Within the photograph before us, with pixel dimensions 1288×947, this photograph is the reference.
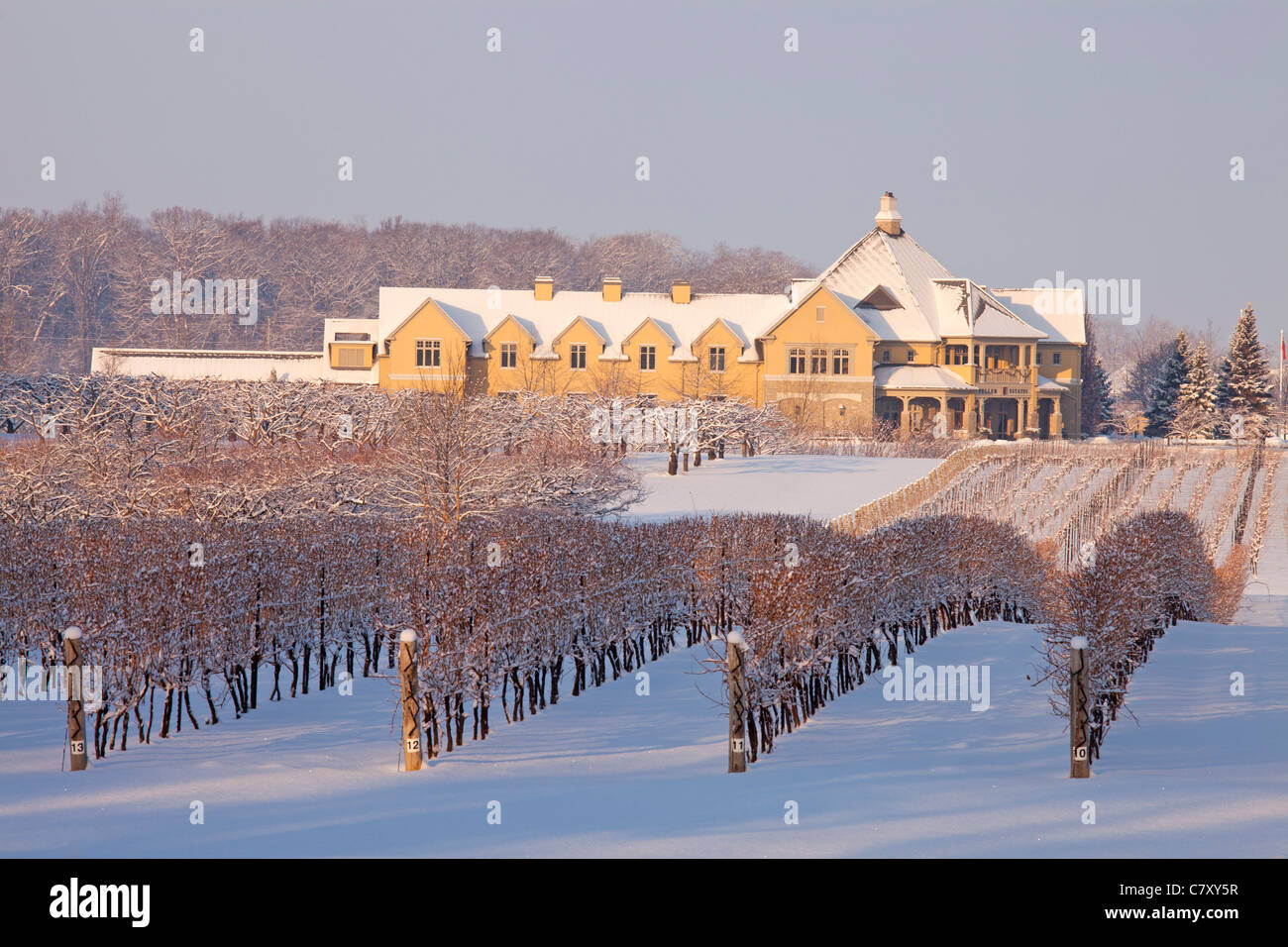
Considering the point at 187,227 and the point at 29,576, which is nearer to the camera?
the point at 29,576

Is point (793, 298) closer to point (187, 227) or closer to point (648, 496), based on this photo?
point (648, 496)

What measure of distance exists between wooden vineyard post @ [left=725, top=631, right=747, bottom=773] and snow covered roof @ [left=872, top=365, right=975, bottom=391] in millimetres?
46735

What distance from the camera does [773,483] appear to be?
36406 millimetres

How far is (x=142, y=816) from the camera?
340 inches

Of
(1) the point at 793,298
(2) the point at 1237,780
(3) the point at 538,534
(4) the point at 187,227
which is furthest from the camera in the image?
(4) the point at 187,227

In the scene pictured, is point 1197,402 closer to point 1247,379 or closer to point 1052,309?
point 1247,379

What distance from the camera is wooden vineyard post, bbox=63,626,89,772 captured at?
32.7 feet

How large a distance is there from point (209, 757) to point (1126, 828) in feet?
23.8

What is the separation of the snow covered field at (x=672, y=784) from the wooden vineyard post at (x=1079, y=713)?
152 millimetres

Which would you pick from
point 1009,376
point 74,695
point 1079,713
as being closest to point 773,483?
point 1009,376

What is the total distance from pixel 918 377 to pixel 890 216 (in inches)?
472

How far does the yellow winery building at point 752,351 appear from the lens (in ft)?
184
